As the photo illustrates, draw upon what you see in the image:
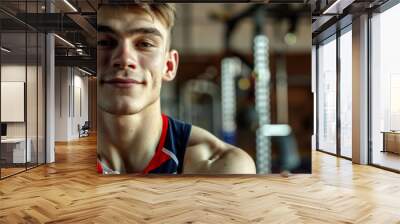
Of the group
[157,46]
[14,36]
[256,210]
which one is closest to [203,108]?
[157,46]

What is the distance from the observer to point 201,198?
4.57 meters

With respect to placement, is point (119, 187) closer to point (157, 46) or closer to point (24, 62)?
point (157, 46)

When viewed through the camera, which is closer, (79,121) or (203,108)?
(203,108)

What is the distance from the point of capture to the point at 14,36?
6422mm

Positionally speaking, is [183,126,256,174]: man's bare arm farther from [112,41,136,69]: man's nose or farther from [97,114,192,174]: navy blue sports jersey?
[112,41,136,69]: man's nose

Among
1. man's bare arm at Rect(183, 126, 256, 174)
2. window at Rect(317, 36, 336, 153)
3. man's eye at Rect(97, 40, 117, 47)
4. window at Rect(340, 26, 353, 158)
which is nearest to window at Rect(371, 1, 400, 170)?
window at Rect(340, 26, 353, 158)

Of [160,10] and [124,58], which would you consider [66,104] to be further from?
[160,10]

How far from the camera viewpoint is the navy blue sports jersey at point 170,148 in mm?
5961

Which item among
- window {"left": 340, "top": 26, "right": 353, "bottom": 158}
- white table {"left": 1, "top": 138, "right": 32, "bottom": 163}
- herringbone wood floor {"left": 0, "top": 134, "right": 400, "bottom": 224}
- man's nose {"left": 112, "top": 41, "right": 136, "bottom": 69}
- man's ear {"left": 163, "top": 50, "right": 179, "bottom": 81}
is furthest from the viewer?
window {"left": 340, "top": 26, "right": 353, "bottom": 158}

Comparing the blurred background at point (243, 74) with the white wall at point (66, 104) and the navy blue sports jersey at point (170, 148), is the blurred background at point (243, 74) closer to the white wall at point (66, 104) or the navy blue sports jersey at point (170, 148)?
the navy blue sports jersey at point (170, 148)

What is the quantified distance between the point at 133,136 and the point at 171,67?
4.13 ft

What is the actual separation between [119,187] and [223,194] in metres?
1.49

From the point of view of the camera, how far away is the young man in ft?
19.3

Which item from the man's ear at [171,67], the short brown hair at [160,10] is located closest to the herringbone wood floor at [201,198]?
the man's ear at [171,67]
